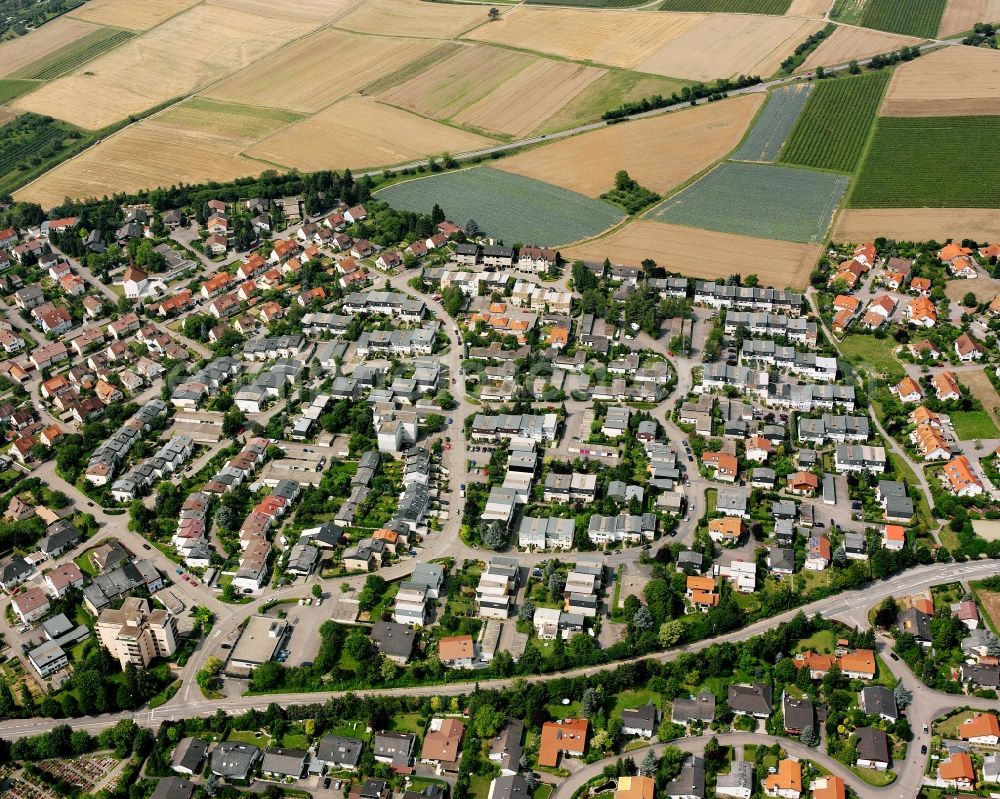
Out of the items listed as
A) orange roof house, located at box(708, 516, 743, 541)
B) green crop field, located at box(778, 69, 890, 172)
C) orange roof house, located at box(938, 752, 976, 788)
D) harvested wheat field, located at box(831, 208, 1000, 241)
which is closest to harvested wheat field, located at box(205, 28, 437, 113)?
green crop field, located at box(778, 69, 890, 172)

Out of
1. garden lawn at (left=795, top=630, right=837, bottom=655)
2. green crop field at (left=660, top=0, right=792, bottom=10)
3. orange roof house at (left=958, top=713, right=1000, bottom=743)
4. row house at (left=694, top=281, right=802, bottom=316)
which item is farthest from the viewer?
green crop field at (left=660, top=0, right=792, bottom=10)

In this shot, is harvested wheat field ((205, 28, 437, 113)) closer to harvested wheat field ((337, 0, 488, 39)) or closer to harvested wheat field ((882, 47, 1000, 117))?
harvested wheat field ((337, 0, 488, 39))

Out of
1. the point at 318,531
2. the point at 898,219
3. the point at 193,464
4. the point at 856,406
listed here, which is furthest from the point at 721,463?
the point at 898,219

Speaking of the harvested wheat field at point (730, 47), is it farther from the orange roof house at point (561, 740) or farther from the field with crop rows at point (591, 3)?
the orange roof house at point (561, 740)

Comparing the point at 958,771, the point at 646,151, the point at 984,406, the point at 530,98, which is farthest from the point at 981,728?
the point at 530,98

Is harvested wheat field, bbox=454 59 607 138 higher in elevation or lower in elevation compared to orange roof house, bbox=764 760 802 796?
higher

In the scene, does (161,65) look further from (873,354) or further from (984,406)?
(984,406)
